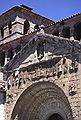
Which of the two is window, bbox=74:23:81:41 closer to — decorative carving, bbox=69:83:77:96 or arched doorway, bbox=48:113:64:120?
arched doorway, bbox=48:113:64:120

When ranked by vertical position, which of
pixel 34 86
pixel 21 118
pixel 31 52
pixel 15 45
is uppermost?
pixel 15 45

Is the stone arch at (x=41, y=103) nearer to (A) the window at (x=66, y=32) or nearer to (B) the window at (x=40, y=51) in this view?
(B) the window at (x=40, y=51)

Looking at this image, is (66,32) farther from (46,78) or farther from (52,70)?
(46,78)

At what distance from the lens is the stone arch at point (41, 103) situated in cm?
2008

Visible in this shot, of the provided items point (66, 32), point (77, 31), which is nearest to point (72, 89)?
point (77, 31)

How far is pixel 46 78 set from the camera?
2019 cm

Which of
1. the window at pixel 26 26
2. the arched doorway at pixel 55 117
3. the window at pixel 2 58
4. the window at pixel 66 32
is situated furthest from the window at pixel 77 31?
the window at pixel 26 26

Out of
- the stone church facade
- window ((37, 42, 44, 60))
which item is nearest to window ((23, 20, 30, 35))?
the stone church facade

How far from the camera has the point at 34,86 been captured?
21.0 metres

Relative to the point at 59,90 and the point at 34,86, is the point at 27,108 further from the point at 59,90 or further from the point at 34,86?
the point at 59,90

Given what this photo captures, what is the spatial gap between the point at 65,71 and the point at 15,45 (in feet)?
25.8

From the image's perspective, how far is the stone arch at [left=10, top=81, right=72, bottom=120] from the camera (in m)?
20.1

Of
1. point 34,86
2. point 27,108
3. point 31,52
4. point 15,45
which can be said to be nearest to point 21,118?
point 27,108

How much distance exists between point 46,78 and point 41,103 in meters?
1.89
